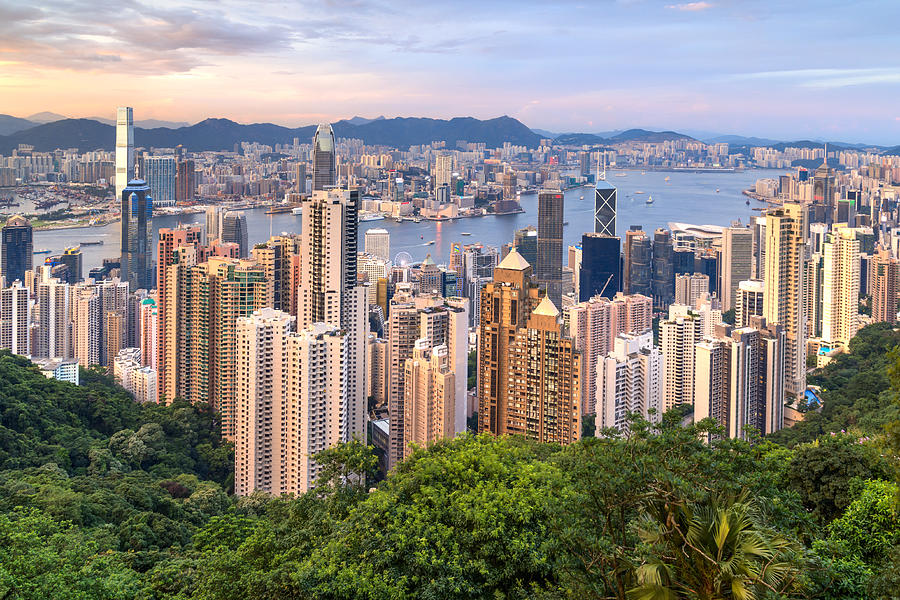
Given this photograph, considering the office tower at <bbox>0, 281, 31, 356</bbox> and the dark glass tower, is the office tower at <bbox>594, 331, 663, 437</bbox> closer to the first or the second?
the office tower at <bbox>0, 281, 31, 356</bbox>

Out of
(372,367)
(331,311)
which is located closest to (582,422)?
(372,367)

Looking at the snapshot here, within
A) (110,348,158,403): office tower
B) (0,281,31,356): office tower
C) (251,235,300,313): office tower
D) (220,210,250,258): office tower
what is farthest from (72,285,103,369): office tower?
(220,210,250,258): office tower

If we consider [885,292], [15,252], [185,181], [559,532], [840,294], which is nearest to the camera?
[559,532]

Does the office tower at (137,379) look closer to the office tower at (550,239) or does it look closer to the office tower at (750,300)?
the office tower at (750,300)

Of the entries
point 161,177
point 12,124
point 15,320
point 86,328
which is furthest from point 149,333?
point 161,177

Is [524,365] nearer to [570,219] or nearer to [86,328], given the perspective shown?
[86,328]

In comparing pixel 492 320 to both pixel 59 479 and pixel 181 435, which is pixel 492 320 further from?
pixel 59 479
